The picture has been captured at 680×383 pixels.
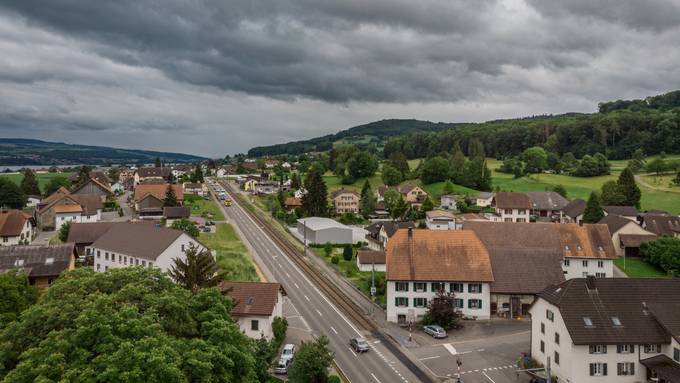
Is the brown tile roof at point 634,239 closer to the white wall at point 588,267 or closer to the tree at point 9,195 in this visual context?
the white wall at point 588,267

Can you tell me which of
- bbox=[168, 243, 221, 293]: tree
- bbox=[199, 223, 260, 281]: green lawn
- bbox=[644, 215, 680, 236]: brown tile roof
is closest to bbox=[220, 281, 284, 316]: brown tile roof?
bbox=[168, 243, 221, 293]: tree

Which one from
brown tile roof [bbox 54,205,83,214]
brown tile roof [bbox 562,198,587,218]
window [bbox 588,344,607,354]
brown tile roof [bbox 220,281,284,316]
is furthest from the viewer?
brown tile roof [bbox 562,198,587,218]

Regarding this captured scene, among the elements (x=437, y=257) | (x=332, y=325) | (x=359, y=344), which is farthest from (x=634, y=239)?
(x=359, y=344)

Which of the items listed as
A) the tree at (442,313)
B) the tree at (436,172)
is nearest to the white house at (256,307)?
the tree at (442,313)

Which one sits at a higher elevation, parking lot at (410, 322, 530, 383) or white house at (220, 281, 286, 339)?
white house at (220, 281, 286, 339)

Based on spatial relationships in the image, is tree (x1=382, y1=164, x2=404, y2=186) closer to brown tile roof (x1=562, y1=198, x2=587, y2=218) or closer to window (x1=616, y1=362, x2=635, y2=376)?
brown tile roof (x1=562, y1=198, x2=587, y2=218)

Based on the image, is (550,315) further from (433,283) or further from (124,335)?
(124,335)

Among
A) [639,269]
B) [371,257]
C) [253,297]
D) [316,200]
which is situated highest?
[316,200]
